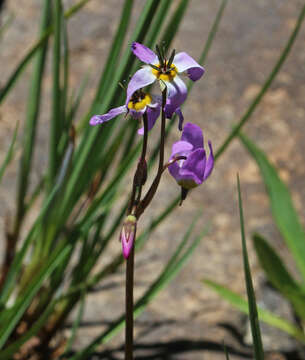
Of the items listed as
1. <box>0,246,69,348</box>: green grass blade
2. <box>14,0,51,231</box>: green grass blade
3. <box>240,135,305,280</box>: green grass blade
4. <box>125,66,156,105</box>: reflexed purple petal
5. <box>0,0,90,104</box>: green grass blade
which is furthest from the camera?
<box>240,135,305,280</box>: green grass blade

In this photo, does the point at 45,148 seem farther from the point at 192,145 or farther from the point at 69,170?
the point at 192,145

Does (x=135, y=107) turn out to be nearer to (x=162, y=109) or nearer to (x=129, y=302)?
(x=162, y=109)

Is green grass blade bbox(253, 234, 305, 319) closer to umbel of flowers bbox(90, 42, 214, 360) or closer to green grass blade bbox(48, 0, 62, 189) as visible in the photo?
green grass blade bbox(48, 0, 62, 189)

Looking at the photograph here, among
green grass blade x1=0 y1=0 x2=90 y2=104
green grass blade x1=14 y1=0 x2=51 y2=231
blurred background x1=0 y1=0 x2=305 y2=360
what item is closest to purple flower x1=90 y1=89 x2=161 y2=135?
green grass blade x1=0 y1=0 x2=90 y2=104

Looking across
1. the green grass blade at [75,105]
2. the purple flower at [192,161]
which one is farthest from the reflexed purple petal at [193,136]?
the green grass blade at [75,105]

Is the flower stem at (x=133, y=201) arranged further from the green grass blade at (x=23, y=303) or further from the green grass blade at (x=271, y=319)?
the green grass blade at (x=271, y=319)

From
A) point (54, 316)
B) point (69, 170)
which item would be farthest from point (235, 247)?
point (69, 170)
